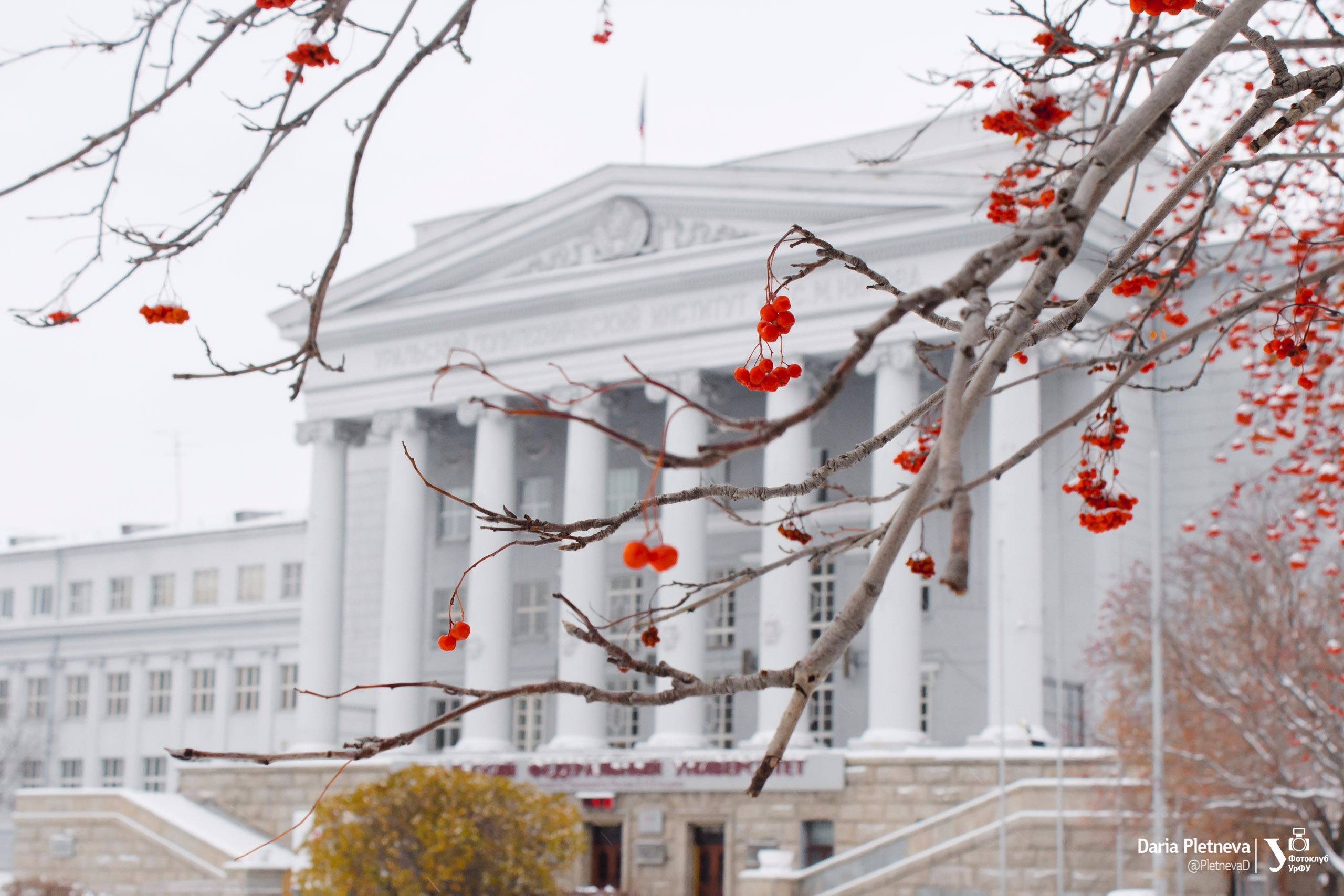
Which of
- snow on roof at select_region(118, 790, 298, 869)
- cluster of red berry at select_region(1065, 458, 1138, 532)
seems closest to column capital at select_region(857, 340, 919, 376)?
snow on roof at select_region(118, 790, 298, 869)

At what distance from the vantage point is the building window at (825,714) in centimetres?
4100

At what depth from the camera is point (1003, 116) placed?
788 cm

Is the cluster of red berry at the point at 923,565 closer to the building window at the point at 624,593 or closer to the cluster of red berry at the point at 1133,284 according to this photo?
the cluster of red berry at the point at 1133,284

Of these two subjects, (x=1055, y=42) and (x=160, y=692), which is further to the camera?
(x=160, y=692)

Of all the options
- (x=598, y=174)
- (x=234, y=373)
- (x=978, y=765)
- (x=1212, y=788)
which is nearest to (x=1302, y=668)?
(x=1212, y=788)

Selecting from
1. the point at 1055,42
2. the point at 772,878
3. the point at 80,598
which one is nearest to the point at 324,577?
the point at 772,878

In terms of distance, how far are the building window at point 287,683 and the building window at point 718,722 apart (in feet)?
65.7

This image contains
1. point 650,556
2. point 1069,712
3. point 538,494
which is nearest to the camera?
point 650,556

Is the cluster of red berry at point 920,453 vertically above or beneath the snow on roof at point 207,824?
above

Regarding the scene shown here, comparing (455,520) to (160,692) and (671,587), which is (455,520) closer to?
(160,692)

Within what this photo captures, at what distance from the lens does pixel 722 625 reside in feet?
144

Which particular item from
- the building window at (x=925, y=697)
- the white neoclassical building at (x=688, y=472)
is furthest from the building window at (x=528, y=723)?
the building window at (x=925, y=697)

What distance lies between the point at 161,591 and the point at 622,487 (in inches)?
1014

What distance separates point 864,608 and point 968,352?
28.8 inches
